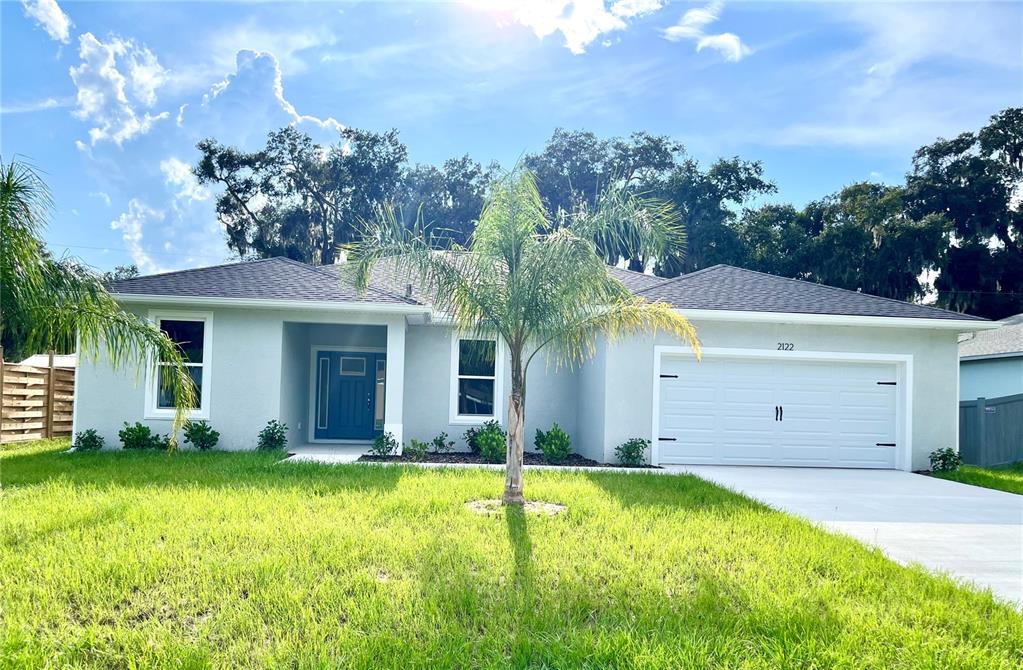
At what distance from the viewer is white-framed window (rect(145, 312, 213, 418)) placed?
41.0ft

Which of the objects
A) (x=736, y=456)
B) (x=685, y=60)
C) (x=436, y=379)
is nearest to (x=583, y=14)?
(x=685, y=60)

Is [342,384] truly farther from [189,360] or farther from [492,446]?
[492,446]

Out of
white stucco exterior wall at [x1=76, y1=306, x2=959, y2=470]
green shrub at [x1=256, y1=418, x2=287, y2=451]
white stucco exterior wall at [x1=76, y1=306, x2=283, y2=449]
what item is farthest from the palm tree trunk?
white stucco exterior wall at [x1=76, y1=306, x2=283, y2=449]

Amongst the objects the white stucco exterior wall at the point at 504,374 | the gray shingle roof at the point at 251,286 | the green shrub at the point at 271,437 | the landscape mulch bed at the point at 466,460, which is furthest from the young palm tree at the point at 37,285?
the landscape mulch bed at the point at 466,460

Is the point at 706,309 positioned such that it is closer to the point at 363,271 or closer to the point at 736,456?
the point at 736,456

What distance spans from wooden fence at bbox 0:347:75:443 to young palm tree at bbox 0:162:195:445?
6.43 meters

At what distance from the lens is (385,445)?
12328 millimetres

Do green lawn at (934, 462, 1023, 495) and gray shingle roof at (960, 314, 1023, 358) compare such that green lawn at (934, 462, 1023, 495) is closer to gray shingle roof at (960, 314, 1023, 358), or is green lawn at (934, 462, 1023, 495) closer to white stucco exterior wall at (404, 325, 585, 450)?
gray shingle roof at (960, 314, 1023, 358)

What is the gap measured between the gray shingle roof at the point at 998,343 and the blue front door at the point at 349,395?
15.0 m

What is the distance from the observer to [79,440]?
1216cm

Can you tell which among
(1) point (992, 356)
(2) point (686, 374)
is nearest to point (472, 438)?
(2) point (686, 374)

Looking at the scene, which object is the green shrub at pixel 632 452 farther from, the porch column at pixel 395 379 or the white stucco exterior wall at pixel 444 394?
the porch column at pixel 395 379

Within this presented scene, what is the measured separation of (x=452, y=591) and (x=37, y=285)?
588 centimetres

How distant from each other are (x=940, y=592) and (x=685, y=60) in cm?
1391
